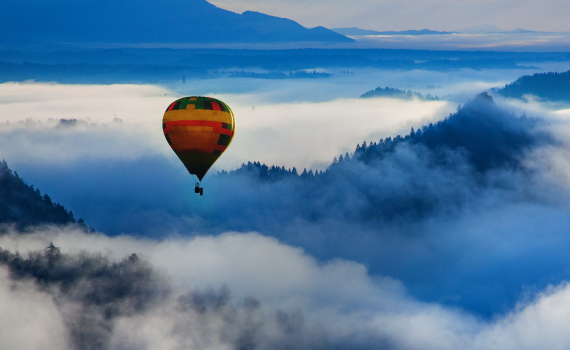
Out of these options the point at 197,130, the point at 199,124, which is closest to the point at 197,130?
the point at 197,130

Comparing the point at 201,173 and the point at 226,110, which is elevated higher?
the point at 226,110

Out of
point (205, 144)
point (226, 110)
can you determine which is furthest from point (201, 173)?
point (226, 110)

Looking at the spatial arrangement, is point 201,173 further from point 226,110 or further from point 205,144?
point 226,110

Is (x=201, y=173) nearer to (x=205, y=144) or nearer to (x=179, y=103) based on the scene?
(x=205, y=144)

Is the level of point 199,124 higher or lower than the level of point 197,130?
higher

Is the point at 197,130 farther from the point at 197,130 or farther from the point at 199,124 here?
the point at 199,124

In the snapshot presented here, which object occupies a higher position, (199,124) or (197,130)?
(199,124)
